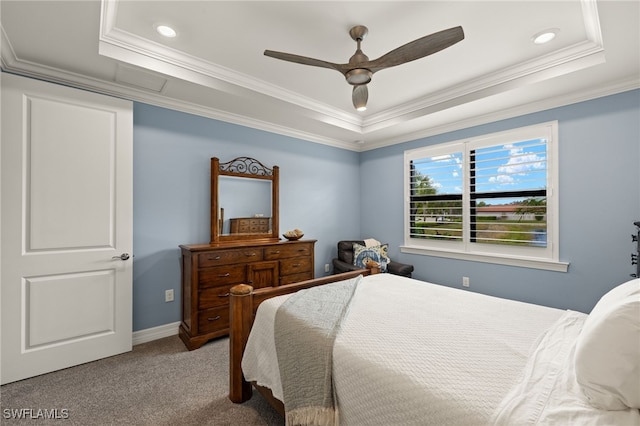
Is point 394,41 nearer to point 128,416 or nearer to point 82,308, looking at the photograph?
point 128,416

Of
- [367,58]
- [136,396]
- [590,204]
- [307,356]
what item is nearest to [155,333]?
[136,396]

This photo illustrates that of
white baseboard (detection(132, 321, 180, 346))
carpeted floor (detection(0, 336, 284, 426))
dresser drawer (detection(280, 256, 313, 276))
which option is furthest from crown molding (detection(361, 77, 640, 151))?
white baseboard (detection(132, 321, 180, 346))

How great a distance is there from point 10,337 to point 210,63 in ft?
8.82

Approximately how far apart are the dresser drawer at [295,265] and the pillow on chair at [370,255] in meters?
0.76

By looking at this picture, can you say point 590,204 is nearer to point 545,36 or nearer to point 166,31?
point 545,36

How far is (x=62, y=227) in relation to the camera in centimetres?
235

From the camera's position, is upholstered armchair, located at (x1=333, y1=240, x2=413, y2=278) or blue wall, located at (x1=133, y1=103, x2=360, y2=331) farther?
upholstered armchair, located at (x1=333, y1=240, x2=413, y2=278)

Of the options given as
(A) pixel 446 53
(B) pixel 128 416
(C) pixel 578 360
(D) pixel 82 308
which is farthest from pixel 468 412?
(D) pixel 82 308

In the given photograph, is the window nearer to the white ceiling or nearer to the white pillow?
the white ceiling

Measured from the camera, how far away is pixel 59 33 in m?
1.95

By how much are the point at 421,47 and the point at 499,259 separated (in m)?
2.70

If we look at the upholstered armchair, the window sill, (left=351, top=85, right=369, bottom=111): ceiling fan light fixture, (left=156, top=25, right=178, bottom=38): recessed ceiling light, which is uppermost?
(left=156, top=25, right=178, bottom=38): recessed ceiling light

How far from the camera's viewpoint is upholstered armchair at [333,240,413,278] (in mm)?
3822

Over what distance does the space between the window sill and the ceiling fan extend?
8.24 ft
